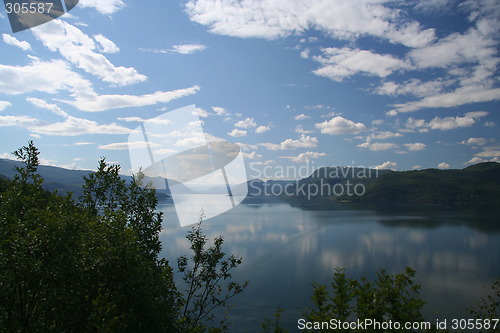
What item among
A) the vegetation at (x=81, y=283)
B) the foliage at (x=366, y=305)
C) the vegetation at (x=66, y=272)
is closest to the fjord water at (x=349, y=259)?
the foliage at (x=366, y=305)

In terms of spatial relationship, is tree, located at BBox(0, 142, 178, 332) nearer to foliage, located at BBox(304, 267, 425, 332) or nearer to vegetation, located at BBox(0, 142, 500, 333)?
vegetation, located at BBox(0, 142, 500, 333)

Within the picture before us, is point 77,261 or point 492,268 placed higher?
point 77,261

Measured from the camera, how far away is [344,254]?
59.1 metres

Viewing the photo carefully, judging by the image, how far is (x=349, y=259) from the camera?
2165 inches

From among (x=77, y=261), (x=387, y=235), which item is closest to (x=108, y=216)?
(x=77, y=261)

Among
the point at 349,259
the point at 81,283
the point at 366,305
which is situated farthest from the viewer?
the point at 349,259

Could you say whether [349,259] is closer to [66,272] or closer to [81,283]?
[81,283]

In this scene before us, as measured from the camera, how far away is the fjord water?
34906 mm

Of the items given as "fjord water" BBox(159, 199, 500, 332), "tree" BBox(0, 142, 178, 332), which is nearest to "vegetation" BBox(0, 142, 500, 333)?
"tree" BBox(0, 142, 178, 332)

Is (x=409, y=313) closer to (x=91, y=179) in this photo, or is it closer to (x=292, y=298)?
(x=91, y=179)

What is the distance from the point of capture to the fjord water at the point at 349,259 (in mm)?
34906

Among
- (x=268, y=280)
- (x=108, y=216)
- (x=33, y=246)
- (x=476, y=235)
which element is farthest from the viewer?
(x=476, y=235)

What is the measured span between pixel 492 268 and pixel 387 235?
31.0m

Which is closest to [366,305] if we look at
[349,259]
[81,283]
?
[81,283]
